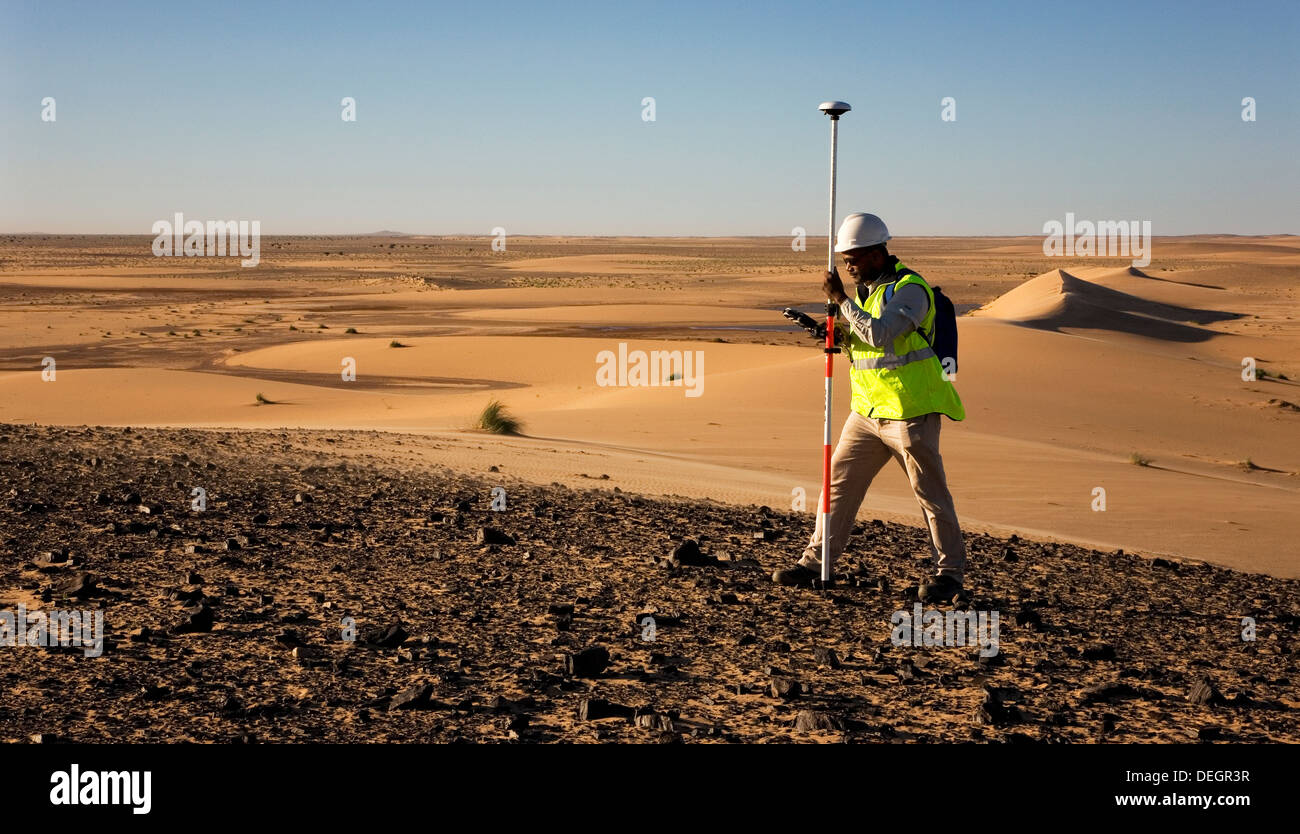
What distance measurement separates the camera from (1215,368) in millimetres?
27766

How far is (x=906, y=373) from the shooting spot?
6.70 metres

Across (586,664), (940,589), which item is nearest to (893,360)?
(940,589)

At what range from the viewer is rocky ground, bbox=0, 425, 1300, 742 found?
4.93 m

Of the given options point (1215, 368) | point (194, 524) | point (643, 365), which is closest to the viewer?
point (194, 524)

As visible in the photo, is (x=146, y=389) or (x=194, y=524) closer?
(x=194, y=524)

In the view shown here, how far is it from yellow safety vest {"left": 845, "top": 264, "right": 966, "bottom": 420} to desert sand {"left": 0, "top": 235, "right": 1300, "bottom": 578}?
6.29 feet

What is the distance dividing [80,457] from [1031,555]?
7.81 metres

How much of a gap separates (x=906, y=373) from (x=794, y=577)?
1377 millimetres

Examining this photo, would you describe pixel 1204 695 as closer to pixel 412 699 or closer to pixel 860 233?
pixel 860 233

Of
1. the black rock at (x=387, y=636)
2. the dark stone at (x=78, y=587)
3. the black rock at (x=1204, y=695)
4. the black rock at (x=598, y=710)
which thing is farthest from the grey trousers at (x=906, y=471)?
the dark stone at (x=78, y=587)

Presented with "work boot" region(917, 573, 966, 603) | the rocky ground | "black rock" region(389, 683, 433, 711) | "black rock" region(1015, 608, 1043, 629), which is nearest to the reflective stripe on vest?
"work boot" region(917, 573, 966, 603)
